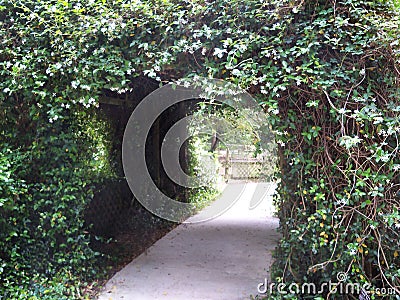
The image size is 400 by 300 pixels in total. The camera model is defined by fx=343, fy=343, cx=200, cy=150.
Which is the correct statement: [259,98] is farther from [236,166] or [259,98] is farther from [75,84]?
[236,166]

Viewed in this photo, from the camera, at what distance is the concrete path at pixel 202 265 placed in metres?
3.08

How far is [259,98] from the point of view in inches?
94.5

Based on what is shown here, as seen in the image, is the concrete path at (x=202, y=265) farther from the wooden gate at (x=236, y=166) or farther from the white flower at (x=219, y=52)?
the wooden gate at (x=236, y=166)

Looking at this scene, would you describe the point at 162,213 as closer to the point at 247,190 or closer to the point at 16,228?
the point at 16,228

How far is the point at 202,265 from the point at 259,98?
2.23 metres

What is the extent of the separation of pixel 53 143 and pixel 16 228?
77 centimetres

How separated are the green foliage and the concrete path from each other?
0.63 metres

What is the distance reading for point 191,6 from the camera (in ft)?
8.03

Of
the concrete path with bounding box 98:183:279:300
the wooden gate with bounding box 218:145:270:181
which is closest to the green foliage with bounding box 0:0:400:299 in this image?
the concrete path with bounding box 98:183:279:300

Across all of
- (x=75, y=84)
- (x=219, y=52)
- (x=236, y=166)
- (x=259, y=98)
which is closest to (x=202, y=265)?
(x=259, y=98)

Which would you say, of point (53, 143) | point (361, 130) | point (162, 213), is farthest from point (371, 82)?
point (162, 213)

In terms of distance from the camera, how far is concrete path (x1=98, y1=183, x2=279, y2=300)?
308cm

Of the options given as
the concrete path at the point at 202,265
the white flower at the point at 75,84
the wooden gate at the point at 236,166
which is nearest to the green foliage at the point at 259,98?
the white flower at the point at 75,84

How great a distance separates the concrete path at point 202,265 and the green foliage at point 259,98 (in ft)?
2.06
